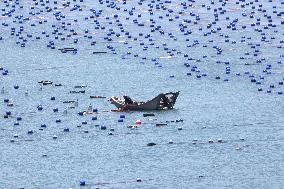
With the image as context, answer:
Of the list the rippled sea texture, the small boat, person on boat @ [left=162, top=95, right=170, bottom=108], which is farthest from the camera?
person on boat @ [left=162, top=95, right=170, bottom=108]

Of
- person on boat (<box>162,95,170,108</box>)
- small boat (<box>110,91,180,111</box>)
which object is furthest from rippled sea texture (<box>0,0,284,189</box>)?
person on boat (<box>162,95,170,108</box>)

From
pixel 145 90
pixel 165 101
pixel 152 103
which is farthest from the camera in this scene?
pixel 145 90

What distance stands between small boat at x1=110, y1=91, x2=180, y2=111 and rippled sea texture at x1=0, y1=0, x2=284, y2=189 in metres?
0.88

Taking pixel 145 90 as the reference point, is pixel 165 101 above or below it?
above

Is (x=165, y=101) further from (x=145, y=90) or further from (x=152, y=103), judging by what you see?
(x=145, y=90)

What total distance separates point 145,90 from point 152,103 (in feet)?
29.3

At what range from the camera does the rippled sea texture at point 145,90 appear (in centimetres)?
10150

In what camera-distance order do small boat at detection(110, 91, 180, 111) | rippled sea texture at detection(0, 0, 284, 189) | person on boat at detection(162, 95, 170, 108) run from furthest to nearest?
person on boat at detection(162, 95, 170, 108)
small boat at detection(110, 91, 180, 111)
rippled sea texture at detection(0, 0, 284, 189)

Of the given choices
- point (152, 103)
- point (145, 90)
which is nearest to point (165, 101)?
point (152, 103)

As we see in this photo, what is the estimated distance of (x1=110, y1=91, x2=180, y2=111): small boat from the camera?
118 metres

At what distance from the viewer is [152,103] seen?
4646 inches

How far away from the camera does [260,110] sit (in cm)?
11831

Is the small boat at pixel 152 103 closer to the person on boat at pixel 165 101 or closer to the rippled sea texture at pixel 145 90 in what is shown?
the person on boat at pixel 165 101

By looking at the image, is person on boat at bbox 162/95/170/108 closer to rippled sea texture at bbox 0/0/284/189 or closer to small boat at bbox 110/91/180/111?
small boat at bbox 110/91/180/111
